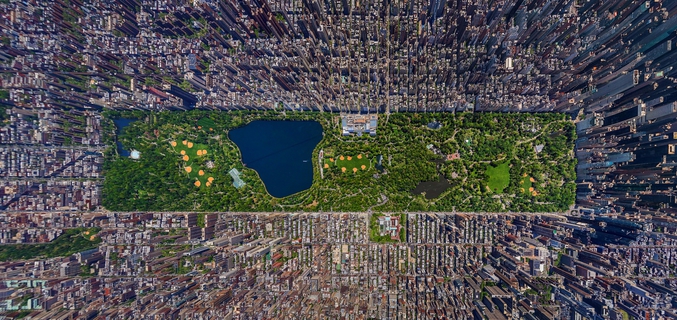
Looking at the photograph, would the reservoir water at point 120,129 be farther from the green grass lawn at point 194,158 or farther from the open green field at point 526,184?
the open green field at point 526,184

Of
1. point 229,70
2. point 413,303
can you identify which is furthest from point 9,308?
point 413,303

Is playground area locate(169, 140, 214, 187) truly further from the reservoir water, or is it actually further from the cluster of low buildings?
the reservoir water

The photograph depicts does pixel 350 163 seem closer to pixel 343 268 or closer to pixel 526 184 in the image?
pixel 343 268

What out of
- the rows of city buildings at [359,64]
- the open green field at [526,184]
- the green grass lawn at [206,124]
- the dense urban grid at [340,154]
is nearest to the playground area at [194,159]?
the dense urban grid at [340,154]

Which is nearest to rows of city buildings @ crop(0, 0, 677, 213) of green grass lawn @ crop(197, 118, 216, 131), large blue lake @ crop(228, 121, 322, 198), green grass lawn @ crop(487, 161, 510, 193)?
green grass lawn @ crop(197, 118, 216, 131)

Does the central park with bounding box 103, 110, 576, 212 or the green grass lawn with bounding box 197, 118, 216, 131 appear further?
the green grass lawn with bounding box 197, 118, 216, 131
